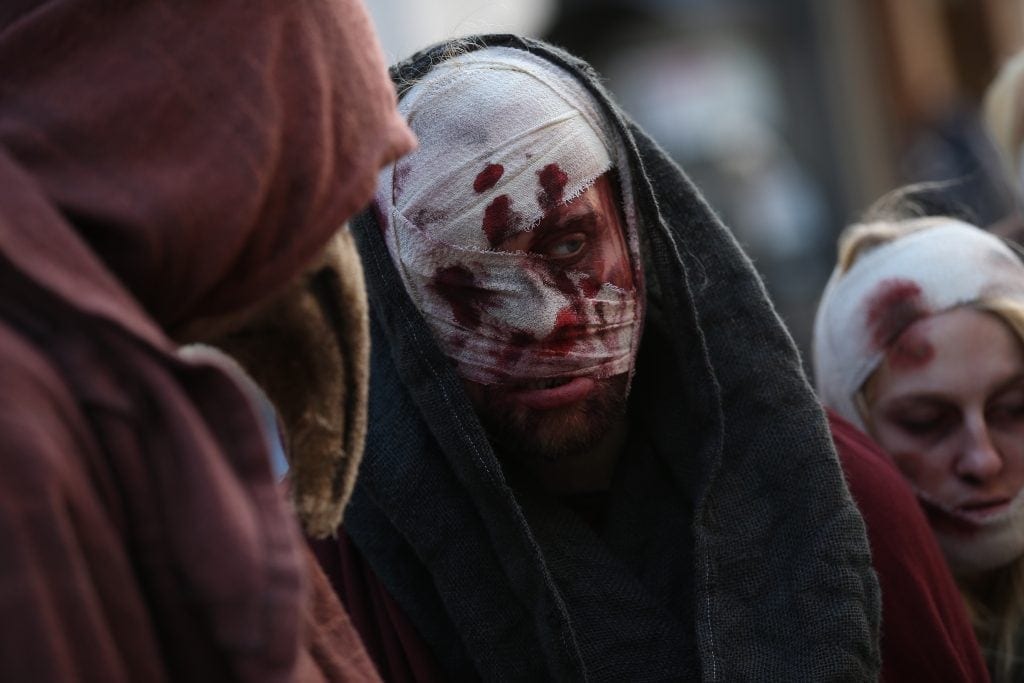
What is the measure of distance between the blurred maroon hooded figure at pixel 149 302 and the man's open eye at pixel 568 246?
842 mm

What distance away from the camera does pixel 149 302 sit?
134cm

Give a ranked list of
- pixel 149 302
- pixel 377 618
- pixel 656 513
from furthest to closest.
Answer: pixel 656 513 < pixel 377 618 < pixel 149 302

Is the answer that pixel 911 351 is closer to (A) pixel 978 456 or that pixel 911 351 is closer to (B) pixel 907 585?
(A) pixel 978 456

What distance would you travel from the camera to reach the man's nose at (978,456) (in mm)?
2639

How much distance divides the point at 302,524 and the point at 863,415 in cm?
149

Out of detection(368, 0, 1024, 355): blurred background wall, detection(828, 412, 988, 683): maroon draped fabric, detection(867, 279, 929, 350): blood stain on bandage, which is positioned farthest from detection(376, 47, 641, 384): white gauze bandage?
detection(368, 0, 1024, 355): blurred background wall

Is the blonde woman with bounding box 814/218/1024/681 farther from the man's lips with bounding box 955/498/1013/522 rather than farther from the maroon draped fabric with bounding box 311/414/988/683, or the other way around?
the maroon draped fabric with bounding box 311/414/988/683

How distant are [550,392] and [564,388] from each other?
0.02 metres

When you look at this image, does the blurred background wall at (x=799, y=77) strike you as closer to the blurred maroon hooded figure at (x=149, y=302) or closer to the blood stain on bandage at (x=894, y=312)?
the blood stain on bandage at (x=894, y=312)

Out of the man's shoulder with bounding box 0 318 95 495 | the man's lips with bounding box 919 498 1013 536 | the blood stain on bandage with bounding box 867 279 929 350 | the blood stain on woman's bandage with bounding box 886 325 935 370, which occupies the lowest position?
the man's lips with bounding box 919 498 1013 536

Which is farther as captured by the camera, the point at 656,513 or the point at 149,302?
the point at 656,513

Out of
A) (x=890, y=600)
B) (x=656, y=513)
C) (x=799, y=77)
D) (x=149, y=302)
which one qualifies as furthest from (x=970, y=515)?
(x=799, y=77)

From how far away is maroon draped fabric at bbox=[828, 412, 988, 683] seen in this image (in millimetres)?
2293

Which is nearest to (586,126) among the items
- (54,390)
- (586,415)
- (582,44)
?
(586,415)
